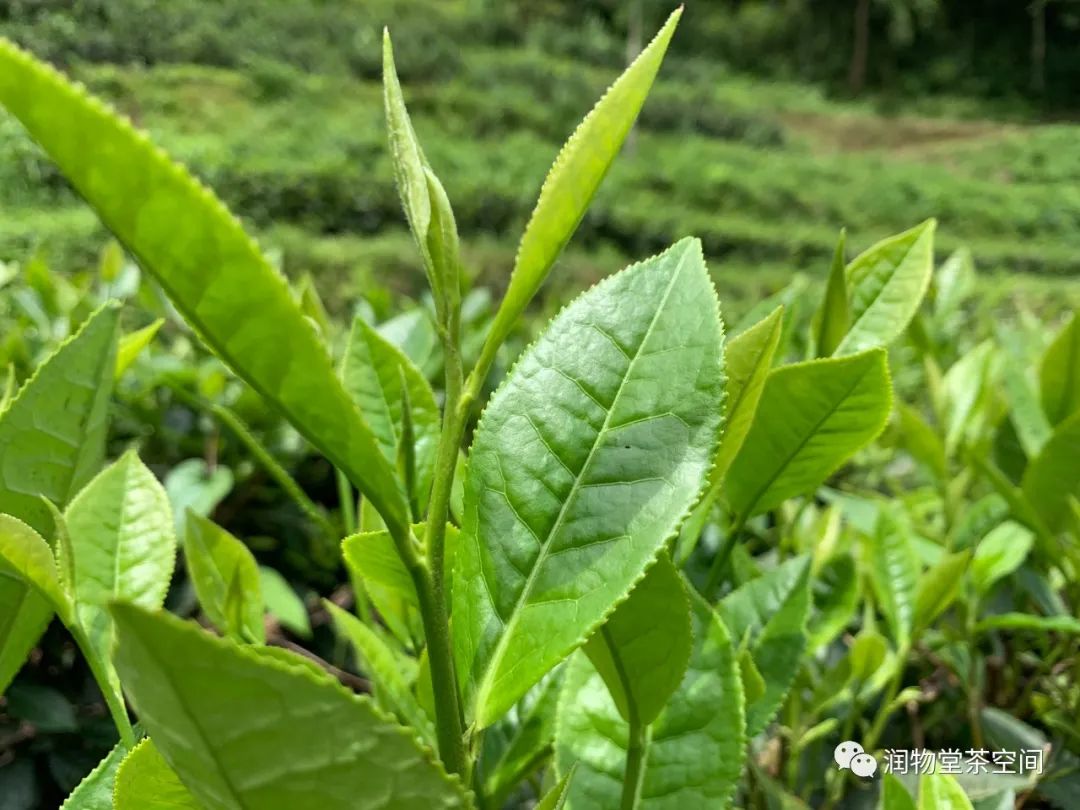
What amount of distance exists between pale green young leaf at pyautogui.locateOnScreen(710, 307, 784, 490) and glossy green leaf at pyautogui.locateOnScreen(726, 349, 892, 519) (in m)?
0.03

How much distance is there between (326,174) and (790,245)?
3.97 metres

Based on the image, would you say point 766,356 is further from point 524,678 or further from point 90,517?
point 90,517

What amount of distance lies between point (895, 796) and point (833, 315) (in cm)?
25

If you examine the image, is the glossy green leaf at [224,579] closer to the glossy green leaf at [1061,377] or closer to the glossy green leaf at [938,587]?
the glossy green leaf at [938,587]

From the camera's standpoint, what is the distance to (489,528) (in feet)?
1.07

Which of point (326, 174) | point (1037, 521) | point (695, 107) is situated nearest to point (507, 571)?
point (1037, 521)

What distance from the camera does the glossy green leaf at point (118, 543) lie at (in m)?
0.40

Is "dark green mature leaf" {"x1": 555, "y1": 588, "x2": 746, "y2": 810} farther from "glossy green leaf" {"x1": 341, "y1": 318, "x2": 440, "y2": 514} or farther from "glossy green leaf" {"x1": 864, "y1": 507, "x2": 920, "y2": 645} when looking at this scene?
"glossy green leaf" {"x1": 864, "y1": 507, "x2": 920, "y2": 645}

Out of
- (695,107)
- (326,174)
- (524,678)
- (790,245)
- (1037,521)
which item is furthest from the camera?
(695,107)

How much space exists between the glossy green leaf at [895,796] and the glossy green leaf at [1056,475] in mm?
300

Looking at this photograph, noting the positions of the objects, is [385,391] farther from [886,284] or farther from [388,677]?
[886,284]

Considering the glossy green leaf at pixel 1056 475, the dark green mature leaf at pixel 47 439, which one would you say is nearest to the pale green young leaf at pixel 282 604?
the dark green mature leaf at pixel 47 439

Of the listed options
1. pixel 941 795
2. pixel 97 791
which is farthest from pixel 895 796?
pixel 97 791

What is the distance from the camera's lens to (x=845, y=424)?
420 mm
